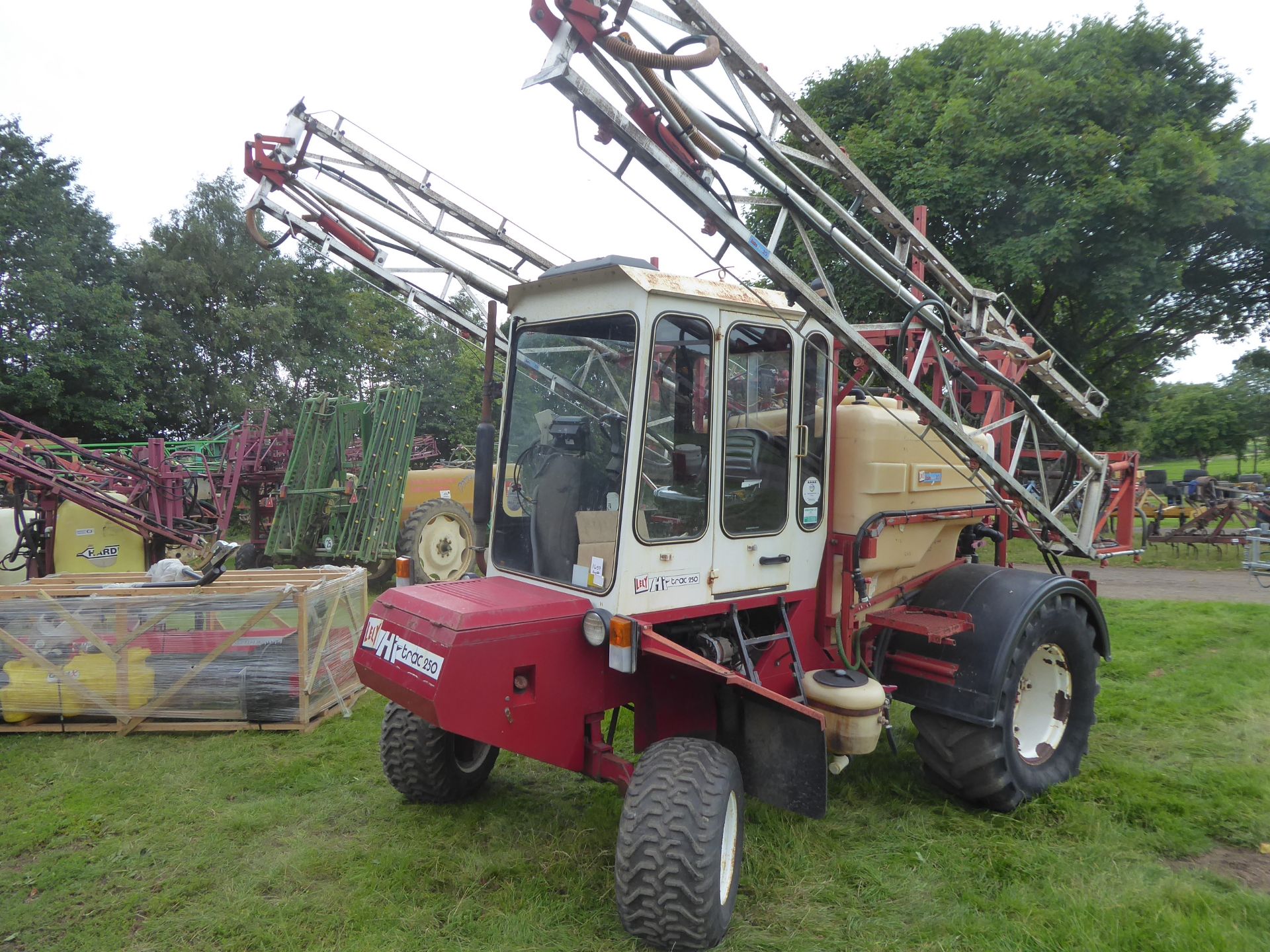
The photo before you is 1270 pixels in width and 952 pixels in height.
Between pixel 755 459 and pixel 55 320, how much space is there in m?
22.3

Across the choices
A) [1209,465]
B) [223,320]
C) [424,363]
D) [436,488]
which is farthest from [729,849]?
[1209,465]

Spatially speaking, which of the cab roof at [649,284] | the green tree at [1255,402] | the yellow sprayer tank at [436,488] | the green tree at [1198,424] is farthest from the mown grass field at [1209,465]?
the cab roof at [649,284]

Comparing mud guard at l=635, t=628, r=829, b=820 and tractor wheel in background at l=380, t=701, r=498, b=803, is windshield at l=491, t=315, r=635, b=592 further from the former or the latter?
tractor wheel in background at l=380, t=701, r=498, b=803

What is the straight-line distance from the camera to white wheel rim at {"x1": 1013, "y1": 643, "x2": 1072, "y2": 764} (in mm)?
4293

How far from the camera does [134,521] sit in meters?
8.60

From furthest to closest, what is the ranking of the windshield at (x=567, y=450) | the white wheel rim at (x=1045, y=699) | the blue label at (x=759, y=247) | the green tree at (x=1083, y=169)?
the green tree at (x=1083, y=169), the white wheel rim at (x=1045, y=699), the windshield at (x=567, y=450), the blue label at (x=759, y=247)

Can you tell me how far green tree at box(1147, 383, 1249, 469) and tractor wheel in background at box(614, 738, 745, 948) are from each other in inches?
926

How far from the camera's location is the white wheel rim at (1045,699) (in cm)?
429

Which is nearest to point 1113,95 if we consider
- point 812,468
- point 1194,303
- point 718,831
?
point 1194,303

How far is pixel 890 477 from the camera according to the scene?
3.88 metres

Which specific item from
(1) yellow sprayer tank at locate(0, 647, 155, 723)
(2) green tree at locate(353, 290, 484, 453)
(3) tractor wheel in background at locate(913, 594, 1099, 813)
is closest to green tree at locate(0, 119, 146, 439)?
(2) green tree at locate(353, 290, 484, 453)

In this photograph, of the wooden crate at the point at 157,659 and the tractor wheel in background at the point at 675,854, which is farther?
the wooden crate at the point at 157,659

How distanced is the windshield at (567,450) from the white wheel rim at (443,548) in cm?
575

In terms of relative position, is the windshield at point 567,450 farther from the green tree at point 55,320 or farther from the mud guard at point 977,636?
the green tree at point 55,320
